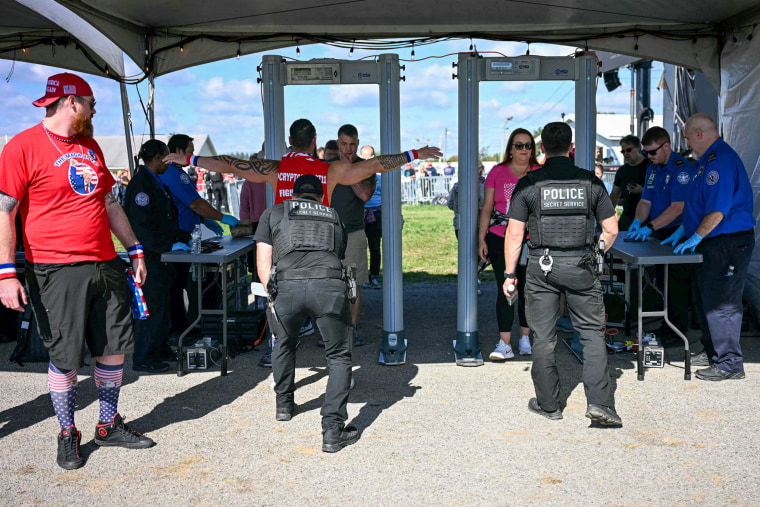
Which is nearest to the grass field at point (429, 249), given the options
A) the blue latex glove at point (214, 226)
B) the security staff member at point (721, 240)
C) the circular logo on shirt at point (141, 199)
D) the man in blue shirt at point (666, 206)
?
the blue latex glove at point (214, 226)

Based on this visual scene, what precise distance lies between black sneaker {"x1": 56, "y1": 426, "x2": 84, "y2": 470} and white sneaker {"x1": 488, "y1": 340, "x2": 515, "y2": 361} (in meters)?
3.41

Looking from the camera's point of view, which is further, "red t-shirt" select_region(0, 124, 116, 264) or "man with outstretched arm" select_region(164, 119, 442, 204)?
"man with outstretched arm" select_region(164, 119, 442, 204)

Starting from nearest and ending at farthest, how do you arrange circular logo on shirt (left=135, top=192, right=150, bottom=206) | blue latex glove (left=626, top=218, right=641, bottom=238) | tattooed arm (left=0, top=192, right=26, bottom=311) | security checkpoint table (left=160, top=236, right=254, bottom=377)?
1. tattooed arm (left=0, top=192, right=26, bottom=311)
2. security checkpoint table (left=160, top=236, right=254, bottom=377)
3. circular logo on shirt (left=135, top=192, right=150, bottom=206)
4. blue latex glove (left=626, top=218, right=641, bottom=238)

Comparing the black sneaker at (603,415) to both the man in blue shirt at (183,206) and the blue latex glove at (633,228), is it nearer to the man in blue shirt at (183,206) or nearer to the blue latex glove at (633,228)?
the blue latex glove at (633,228)

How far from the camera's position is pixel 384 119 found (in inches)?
232

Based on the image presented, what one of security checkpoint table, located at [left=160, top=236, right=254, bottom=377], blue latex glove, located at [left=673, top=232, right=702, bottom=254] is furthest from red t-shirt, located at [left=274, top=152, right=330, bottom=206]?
blue latex glove, located at [left=673, top=232, right=702, bottom=254]

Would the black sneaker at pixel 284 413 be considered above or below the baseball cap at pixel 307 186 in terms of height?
below

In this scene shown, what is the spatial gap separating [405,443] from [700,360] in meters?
3.12

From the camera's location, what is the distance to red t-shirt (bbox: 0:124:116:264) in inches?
147

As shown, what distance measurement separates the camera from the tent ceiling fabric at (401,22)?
19.5 ft

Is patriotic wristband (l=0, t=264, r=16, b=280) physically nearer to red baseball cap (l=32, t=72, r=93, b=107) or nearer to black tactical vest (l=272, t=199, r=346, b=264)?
red baseball cap (l=32, t=72, r=93, b=107)

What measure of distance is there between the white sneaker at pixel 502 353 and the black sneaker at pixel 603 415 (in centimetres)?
164

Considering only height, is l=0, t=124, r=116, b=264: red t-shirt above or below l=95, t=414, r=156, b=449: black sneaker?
above

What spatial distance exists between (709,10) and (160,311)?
5666 mm
